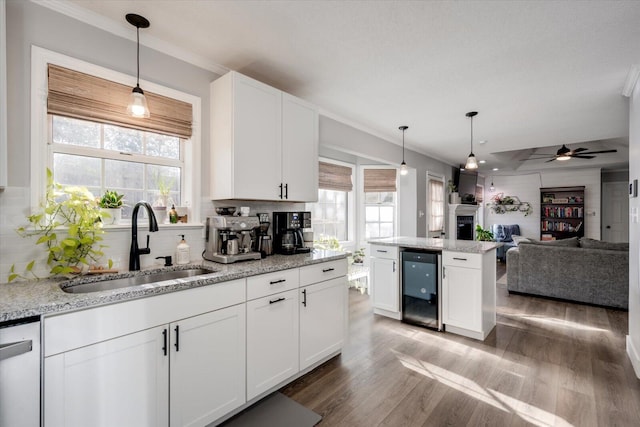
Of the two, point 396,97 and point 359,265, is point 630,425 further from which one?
point 359,265

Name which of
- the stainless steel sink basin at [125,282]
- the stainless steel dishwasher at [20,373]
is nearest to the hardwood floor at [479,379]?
the stainless steel sink basin at [125,282]

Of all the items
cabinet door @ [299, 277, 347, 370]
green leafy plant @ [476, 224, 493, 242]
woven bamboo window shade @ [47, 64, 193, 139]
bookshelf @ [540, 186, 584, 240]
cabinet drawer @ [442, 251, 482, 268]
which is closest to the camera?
woven bamboo window shade @ [47, 64, 193, 139]

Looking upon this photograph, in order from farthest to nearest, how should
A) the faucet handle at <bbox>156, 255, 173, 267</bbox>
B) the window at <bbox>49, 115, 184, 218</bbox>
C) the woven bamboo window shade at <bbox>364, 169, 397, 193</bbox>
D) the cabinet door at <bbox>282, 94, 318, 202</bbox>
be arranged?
the woven bamboo window shade at <bbox>364, 169, 397, 193</bbox> < the cabinet door at <bbox>282, 94, 318, 202</bbox> < the faucet handle at <bbox>156, 255, 173, 267</bbox> < the window at <bbox>49, 115, 184, 218</bbox>

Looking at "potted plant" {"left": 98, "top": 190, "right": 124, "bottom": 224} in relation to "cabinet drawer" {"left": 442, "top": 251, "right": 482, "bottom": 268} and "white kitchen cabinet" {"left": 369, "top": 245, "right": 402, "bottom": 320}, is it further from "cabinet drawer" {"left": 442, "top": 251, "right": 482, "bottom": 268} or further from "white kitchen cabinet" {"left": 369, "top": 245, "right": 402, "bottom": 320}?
"cabinet drawer" {"left": 442, "top": 251, "right": 482, "bottom": 268}

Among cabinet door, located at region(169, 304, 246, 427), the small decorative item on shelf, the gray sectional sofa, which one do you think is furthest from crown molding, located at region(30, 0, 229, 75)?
the small decorative item on shelf

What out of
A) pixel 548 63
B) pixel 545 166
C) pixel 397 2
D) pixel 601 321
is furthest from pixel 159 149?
pixel 545 166

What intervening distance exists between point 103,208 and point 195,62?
1.33 meters

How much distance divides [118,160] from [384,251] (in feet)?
9.26

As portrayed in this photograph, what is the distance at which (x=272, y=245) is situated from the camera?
108 inches

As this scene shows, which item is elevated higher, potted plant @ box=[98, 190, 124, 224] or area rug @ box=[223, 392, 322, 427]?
potted plant @ box=[98, 190, 124, 224]

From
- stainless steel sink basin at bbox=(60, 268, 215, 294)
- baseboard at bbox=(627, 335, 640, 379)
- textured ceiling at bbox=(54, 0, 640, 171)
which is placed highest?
textured ceiling at bbox=(54, 0, 640, 171)

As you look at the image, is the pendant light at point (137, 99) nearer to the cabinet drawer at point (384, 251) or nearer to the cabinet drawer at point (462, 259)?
the cabinet drawer at point (384, 251)

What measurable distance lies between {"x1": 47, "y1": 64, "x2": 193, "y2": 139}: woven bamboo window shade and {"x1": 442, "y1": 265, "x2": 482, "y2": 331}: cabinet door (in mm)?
2891

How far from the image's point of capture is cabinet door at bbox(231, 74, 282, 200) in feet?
7.82
